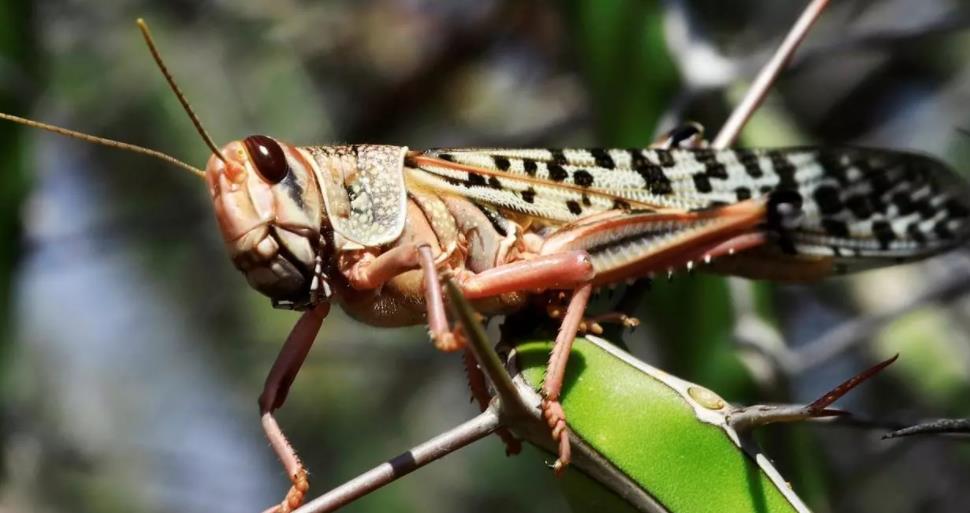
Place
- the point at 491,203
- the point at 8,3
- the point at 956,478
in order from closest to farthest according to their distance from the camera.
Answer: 1. the point at 491,203
2. the point at 8,3
3. the point at 956,478

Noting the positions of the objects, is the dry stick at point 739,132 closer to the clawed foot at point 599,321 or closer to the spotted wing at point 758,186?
the spotted wing at point 758,186

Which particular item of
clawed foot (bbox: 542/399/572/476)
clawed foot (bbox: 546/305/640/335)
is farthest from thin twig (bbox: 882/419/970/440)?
clawed foot (bbox: 546/305/640/335)

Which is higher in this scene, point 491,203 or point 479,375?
point 491,203

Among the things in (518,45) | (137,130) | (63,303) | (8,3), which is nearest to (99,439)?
(63,303)

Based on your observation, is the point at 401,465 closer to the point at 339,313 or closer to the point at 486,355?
the point at 486,355

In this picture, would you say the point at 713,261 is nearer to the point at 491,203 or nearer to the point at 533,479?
the point at 491,203

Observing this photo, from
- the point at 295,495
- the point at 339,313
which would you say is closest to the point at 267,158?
the point at 295,495

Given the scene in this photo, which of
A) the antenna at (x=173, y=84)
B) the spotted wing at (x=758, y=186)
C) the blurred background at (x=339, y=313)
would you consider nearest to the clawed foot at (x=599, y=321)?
the blurred background at (x=339, y=313)
